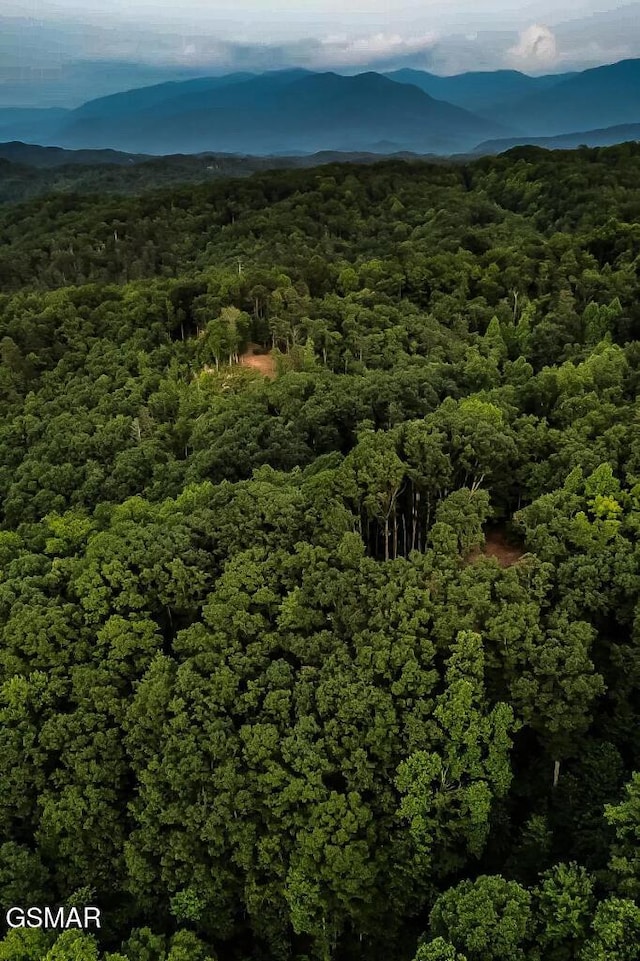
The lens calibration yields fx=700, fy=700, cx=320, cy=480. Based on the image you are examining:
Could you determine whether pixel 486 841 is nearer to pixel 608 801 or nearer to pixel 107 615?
pixel 608 801

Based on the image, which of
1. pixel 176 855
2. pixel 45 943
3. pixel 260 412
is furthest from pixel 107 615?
pixel 260 412

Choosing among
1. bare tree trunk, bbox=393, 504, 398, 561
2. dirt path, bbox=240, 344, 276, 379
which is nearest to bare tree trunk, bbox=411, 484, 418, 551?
bare tree trunk, bbox=393, 504, 398, 561

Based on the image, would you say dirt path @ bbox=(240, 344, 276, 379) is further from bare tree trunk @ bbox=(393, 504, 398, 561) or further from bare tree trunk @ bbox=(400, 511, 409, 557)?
bare tree trunk @ bbox=(393, 504, 398, 561)

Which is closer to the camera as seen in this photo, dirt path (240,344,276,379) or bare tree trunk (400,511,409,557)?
bare tree trunk (400,511,409,557)

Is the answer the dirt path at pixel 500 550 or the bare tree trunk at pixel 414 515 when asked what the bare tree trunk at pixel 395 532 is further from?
the dirt path at pixel 500 550

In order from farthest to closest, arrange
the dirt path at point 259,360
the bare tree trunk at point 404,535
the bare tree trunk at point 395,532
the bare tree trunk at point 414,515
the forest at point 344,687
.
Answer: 1. the dirt path at point 259,360
2. the bare tree trunk at point 404,535
3. the bare tree trunk at point 414,515
4. the bare tree trunk at point 395,532
5. the forest at point 344,687

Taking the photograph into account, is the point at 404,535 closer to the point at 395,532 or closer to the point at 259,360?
the point at 395,532

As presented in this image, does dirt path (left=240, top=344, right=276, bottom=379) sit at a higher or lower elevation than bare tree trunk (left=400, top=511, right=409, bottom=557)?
higher

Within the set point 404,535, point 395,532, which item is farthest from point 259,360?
point 395,532

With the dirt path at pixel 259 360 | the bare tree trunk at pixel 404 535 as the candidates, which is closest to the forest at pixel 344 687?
the bare tree trunk at pixel 404 535

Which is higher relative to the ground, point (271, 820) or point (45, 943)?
point (271, 820)

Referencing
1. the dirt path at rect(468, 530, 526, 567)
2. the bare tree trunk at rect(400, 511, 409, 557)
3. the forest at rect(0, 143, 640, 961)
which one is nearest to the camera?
the forest at rect(0, 143, 640, 961)
